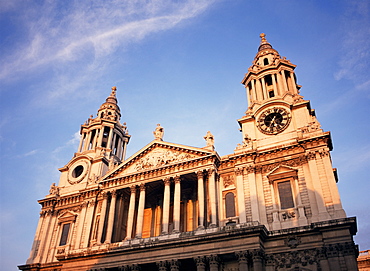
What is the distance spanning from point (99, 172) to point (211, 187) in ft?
56.0

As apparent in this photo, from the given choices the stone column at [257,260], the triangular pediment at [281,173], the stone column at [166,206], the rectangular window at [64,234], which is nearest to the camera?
the stone column at [257,260]

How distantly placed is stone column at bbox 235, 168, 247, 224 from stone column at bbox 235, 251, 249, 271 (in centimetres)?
382

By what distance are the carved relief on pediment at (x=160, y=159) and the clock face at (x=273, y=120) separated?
7855 millimetres

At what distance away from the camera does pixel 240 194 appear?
3198 cm

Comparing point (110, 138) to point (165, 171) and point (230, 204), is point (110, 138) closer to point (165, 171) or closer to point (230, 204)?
point (165, 171)

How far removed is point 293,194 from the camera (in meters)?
30.4

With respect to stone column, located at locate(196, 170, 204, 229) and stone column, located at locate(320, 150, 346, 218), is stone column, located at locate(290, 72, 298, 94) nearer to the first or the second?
stone column, located at locate(320, 150, 346, 218)

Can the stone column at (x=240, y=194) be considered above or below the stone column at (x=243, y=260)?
above

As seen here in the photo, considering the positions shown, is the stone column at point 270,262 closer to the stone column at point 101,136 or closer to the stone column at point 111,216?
the stone column at point 111,216

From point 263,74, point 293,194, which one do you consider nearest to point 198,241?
point 293,194

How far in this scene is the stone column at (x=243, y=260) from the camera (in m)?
26.4

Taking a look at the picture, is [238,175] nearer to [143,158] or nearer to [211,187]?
[211,187]

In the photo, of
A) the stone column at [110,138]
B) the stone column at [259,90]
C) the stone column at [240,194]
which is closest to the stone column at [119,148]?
the stone column at [110,138]

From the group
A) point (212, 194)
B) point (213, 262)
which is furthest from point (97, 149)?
point (213, 262)
